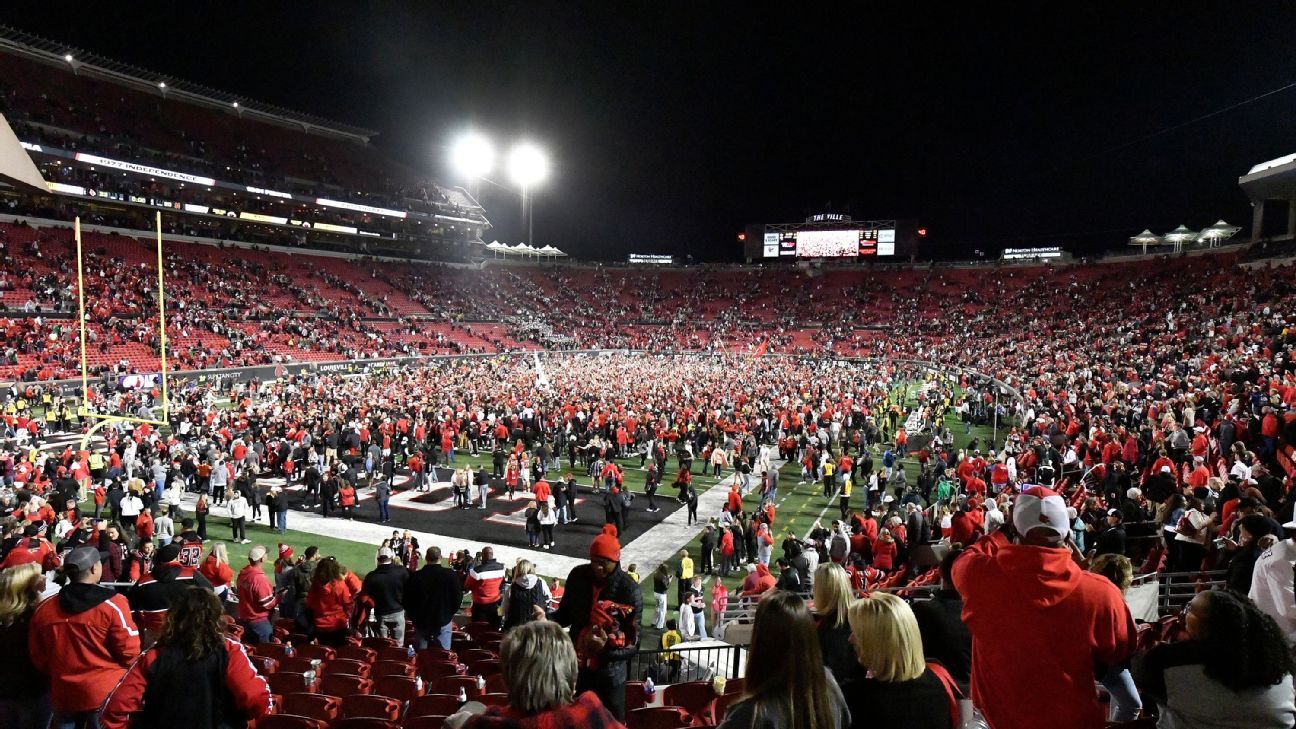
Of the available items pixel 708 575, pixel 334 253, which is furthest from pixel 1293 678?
pixel 334 253

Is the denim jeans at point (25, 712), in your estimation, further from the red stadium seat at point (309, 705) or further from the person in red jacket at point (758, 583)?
the person in red jacket at point (758, 583)


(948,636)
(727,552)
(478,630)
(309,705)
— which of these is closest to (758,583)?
(727,552)

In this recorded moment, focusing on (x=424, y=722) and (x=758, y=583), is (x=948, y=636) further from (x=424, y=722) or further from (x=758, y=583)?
(x=758, y=583)

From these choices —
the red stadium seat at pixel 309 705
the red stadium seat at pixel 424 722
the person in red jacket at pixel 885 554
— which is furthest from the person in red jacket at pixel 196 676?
the person in red jacket at pixel 885 554

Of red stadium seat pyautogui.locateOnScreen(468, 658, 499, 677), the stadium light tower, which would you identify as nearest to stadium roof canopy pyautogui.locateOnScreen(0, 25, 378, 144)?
the stadium light tower

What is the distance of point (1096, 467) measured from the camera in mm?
12500

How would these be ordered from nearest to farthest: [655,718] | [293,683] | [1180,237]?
[655,718], [293,683], [1180,237]

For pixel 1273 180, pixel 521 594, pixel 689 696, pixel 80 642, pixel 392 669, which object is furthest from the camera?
pixel 1273 180

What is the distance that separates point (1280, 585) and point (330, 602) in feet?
23.9

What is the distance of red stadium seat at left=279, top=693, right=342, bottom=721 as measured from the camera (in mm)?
4629

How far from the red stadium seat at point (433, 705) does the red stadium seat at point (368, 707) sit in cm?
33

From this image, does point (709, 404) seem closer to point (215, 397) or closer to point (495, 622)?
point (495, 622)

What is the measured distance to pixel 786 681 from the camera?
210cm

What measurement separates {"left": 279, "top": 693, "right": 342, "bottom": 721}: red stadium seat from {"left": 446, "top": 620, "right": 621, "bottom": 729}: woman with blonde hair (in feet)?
9.80
